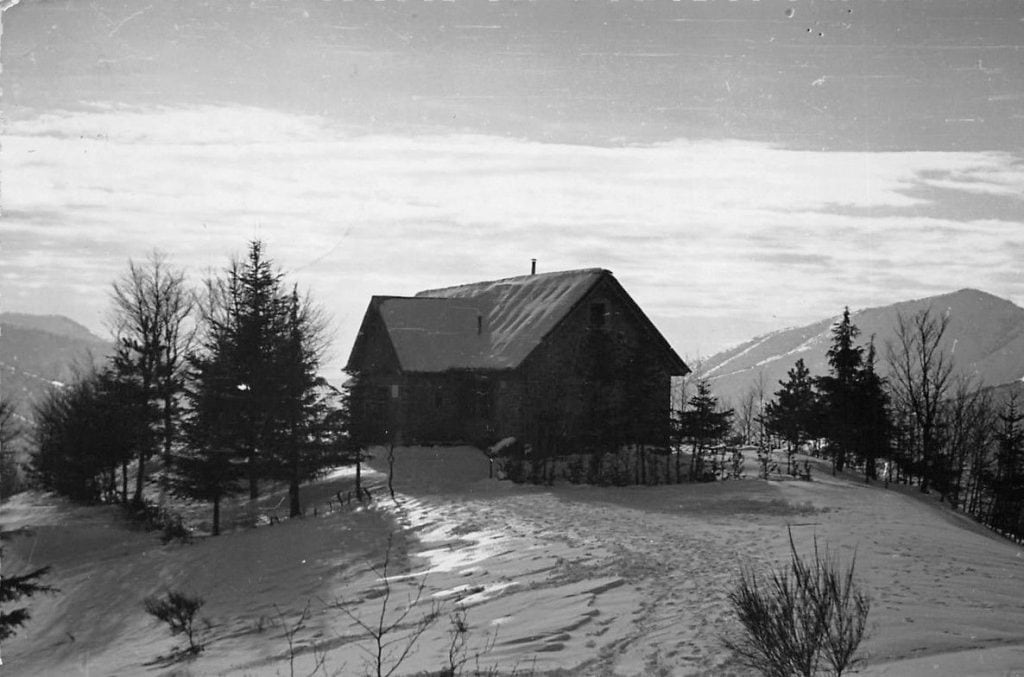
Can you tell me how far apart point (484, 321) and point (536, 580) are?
23.1 metres

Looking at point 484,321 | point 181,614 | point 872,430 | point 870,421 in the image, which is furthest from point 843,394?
point 181,614

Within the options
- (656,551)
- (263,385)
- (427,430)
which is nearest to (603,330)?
(427,430)

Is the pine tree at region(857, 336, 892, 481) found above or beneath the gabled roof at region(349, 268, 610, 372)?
beneath

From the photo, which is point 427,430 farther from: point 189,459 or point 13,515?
point 13,515

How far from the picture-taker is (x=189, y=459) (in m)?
25.9

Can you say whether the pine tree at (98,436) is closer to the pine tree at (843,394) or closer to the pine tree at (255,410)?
the pine tree at (255,410)

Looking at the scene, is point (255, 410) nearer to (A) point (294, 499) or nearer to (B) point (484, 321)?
(A) point (294, 499)

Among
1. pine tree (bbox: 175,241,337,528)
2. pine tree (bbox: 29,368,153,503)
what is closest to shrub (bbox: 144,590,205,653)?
pine tree (bbox: 175,241,337,528)

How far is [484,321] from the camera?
36.1 metres

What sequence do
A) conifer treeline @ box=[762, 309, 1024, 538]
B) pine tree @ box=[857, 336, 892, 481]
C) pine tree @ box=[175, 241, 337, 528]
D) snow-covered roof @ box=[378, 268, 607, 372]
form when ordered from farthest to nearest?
1. conifer treeline @ box=[762, 309, 1024, 538]
2. pine tree @ box=[857, 336, 892, 481]
3. snow-covered roof @ box=[378, 268, 607, 372]
4. pine tree @ box=[175, 241, 337, 528]

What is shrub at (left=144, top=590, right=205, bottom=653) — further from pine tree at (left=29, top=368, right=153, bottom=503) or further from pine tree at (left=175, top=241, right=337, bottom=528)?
pine tree at (left=29, top=368, right=153, bottom=503)

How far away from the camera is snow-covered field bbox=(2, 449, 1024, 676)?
9.90 metres

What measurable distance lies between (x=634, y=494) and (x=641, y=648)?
14.0 meters

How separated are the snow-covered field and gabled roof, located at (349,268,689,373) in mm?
7160
